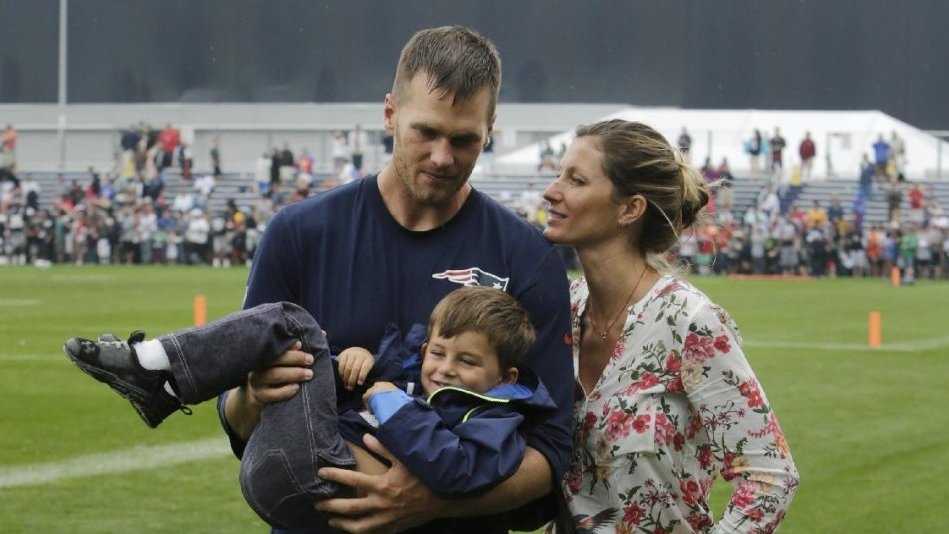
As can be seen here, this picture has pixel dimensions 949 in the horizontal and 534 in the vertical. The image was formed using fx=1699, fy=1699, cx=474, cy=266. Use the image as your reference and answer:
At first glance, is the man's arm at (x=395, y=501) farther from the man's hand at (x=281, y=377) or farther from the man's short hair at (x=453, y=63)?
the man's short hair at (x=453, y=63)

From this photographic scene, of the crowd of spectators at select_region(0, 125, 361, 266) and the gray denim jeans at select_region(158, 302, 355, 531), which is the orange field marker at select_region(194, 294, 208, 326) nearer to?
the gray denim jeans at select_region(158, 302, 355, 531)

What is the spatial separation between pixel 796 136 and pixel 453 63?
5065cm

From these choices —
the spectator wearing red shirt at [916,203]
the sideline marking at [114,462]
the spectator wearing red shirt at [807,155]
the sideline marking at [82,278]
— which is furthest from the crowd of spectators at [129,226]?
the sideline marking at [114,462]

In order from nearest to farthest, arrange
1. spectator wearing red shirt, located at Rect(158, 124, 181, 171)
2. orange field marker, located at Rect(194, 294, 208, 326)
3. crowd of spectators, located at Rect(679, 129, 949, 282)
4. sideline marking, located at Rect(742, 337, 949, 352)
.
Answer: sideline marking, located at Rect(742, 337, 949, 352) → orange field marker, located at Rect(194, 294, 208, 326) → crowd of spectators, located at Rect(679, 129, 949, 282) → spectator wearing red shirt, located at Rect(158, 124, 181, 171)

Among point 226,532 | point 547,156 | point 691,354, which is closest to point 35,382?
point 226,532

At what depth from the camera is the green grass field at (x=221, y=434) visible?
966 cm

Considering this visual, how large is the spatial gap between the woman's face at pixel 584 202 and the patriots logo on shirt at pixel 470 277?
621 millimetres

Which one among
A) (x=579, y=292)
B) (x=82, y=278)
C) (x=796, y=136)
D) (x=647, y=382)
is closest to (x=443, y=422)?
(x=647, y=382)

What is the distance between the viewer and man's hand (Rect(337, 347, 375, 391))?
152 inches

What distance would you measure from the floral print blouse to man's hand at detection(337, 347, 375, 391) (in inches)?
32.7

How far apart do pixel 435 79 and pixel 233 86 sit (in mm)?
59637

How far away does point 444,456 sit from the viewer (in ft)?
12.4

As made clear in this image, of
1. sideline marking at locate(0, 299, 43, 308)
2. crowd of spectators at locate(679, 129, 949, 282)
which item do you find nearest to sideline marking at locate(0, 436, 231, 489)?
sideline marking at locate(0, 299, 43, 308)

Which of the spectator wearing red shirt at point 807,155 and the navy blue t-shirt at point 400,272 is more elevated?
the navy blue t-shirt at point 400,272
